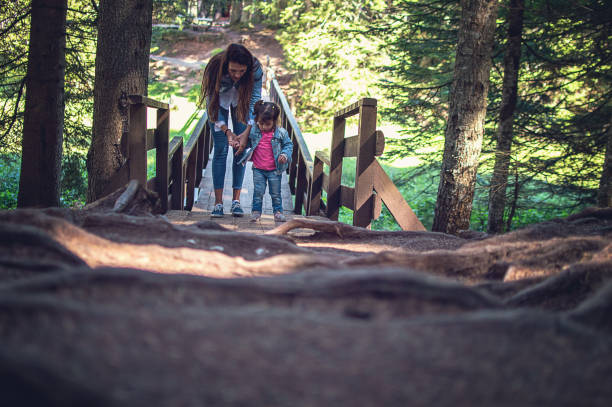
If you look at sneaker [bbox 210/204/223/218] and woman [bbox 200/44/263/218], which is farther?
sneaker [bbox 210/204/223/218]

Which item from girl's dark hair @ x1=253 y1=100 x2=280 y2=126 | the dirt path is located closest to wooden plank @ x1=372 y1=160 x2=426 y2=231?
girl's dark hair @ x1=253 y1=100 x2=280 y2=126

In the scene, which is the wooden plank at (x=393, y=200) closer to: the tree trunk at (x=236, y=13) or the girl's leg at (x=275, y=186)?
the girl's leg at (x=275, y=186)

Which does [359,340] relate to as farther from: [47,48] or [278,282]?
[47,48]

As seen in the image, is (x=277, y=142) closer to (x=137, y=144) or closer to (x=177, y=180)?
(x=177, y=180)

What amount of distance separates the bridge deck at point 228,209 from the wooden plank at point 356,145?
51.6 inches

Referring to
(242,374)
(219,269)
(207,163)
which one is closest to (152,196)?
(219,269)

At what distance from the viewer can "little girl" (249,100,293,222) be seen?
20.1 ft

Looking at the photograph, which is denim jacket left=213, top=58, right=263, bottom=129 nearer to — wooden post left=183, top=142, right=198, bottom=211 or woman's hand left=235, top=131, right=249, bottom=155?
woman's hand left=235, top=131, right=249, bottom=155

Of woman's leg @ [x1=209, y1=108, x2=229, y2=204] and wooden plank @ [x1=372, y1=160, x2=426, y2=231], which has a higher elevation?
woman's leg @ [x1=209, y1=108, x2=229, y2=204]

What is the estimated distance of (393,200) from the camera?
5980 mm

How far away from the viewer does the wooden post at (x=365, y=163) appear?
5641 millimetres

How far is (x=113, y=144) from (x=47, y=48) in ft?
5.06

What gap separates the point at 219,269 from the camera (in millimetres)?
2189

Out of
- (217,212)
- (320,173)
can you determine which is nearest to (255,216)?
(217,212)
